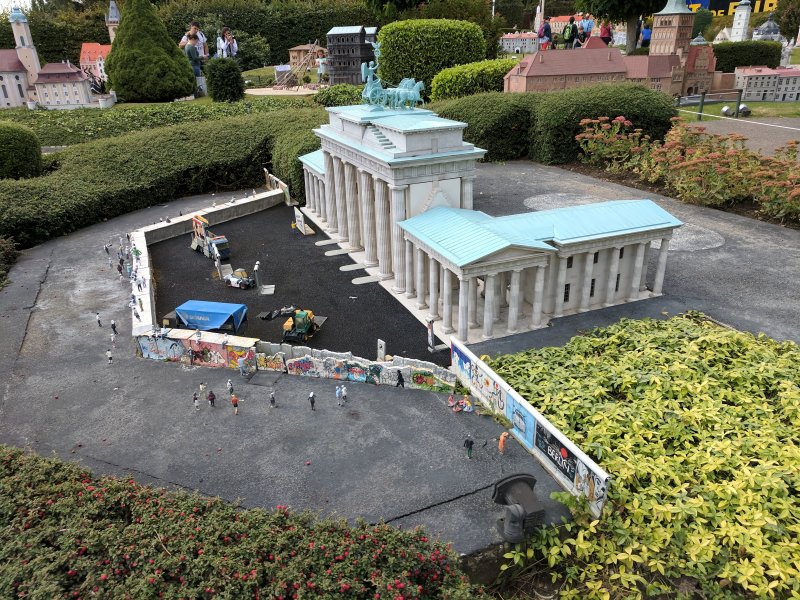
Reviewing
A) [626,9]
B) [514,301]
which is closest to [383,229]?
[514,301]

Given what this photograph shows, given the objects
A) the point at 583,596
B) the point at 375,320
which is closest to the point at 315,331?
the point at 375,320

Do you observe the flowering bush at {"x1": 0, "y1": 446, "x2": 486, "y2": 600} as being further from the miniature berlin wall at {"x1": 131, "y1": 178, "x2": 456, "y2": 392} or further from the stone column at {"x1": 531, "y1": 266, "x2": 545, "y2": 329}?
the stone column at {"x1": 531, "y1": 266, "x2": 545, "y2": 329}

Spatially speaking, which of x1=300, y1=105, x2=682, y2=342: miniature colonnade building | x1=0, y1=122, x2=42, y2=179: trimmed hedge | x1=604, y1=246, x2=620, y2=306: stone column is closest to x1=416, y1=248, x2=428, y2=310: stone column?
x1=300, y1=105, x2=682, y2=342: miniature colonnade building

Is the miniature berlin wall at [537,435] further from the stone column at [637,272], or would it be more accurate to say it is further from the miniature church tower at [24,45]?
the miniature church tower at [24,45]

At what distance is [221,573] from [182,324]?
15.6 m

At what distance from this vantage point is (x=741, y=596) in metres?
12.6

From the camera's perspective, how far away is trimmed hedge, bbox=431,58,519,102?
6475 centimetres

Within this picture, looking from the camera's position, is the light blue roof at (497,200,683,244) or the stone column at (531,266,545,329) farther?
the light blue roof at (497,200,683,244)

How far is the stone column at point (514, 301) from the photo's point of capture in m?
23.4

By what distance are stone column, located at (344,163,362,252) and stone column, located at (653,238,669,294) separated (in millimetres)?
17094

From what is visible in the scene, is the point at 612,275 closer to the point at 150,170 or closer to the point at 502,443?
the point at 502,443

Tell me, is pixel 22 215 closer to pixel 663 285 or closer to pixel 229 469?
pixel 229 469

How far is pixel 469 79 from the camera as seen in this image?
64.6 metres

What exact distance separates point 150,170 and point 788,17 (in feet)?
381
